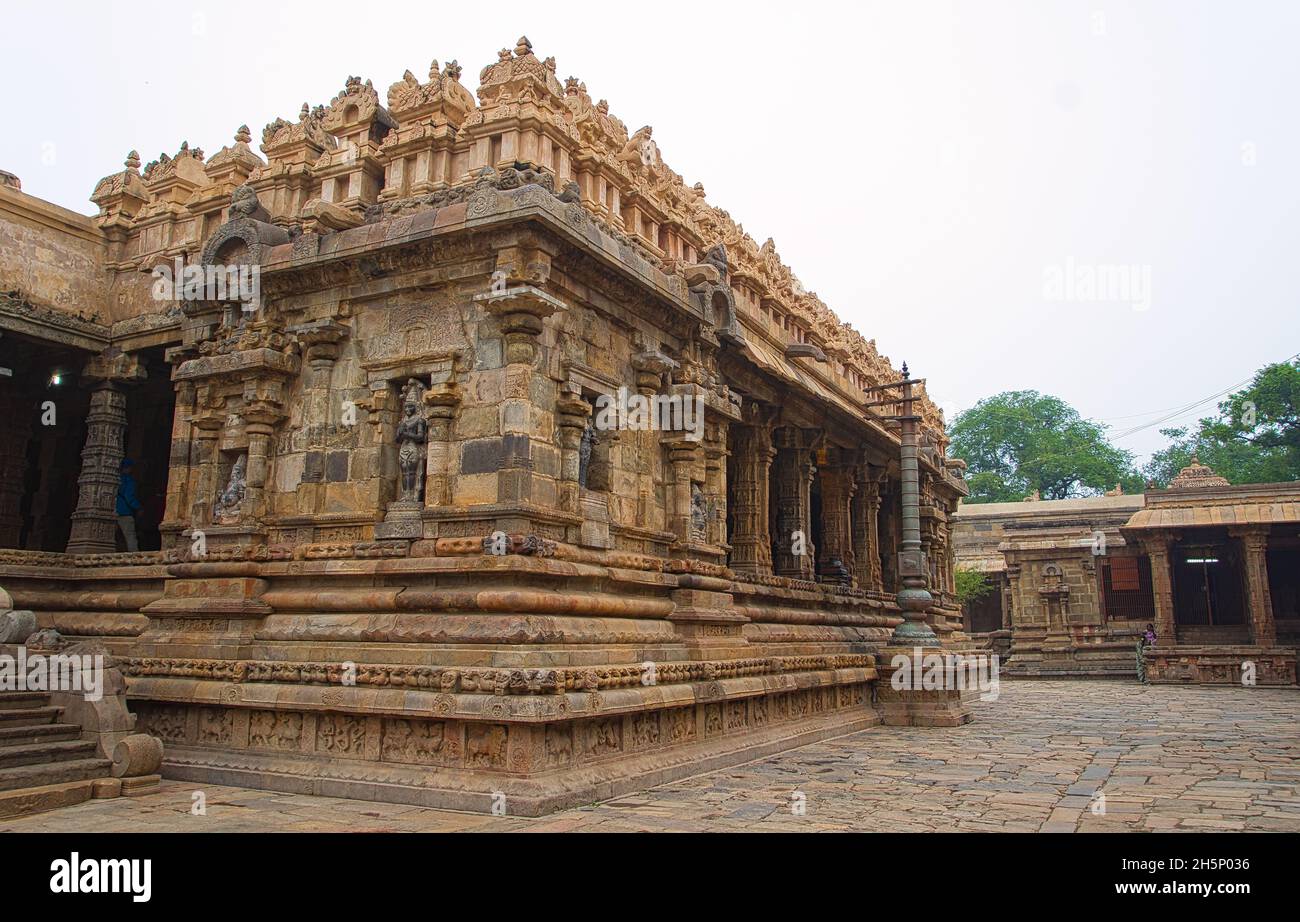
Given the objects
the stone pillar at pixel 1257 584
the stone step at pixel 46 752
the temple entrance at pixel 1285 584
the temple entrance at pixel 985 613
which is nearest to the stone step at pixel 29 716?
the stone step at pixel 46 752

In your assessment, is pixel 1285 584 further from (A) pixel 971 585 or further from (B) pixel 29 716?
(B) pixel 29 716

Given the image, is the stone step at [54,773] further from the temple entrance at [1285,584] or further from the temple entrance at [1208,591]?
the temple entrance at [1285,584]

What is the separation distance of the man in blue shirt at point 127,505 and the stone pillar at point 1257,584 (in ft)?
91.3

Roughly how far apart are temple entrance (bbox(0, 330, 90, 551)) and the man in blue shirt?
1.20 metres

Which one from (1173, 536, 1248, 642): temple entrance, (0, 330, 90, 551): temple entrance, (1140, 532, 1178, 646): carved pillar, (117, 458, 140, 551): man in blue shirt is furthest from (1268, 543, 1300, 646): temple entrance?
(0, 330, 90, 551): temple entrance

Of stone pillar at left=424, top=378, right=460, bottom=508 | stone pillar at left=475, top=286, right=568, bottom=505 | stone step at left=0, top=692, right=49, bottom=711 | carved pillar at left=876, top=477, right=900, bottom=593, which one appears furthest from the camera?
carved pillar at left=876, top=477, right=900, bottom=593

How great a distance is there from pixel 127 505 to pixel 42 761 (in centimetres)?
580

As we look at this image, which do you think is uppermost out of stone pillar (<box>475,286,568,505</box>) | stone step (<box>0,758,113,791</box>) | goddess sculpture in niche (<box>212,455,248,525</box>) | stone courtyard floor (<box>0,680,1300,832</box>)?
stone pillar (<box>475,286,568,505</box>)

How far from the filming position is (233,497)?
1022cm

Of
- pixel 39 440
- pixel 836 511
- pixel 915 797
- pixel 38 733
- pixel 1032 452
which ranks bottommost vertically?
pixel 915 797

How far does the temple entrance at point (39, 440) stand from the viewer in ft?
42.1

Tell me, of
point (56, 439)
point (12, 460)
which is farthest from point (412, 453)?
point (56, 439)

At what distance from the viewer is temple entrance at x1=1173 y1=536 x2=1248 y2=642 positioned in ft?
99.1

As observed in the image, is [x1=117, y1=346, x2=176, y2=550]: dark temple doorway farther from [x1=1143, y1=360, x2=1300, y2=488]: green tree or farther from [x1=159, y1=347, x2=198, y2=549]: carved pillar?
[x1=1143, y1=360, x2=1300, y2=488]: green tree
